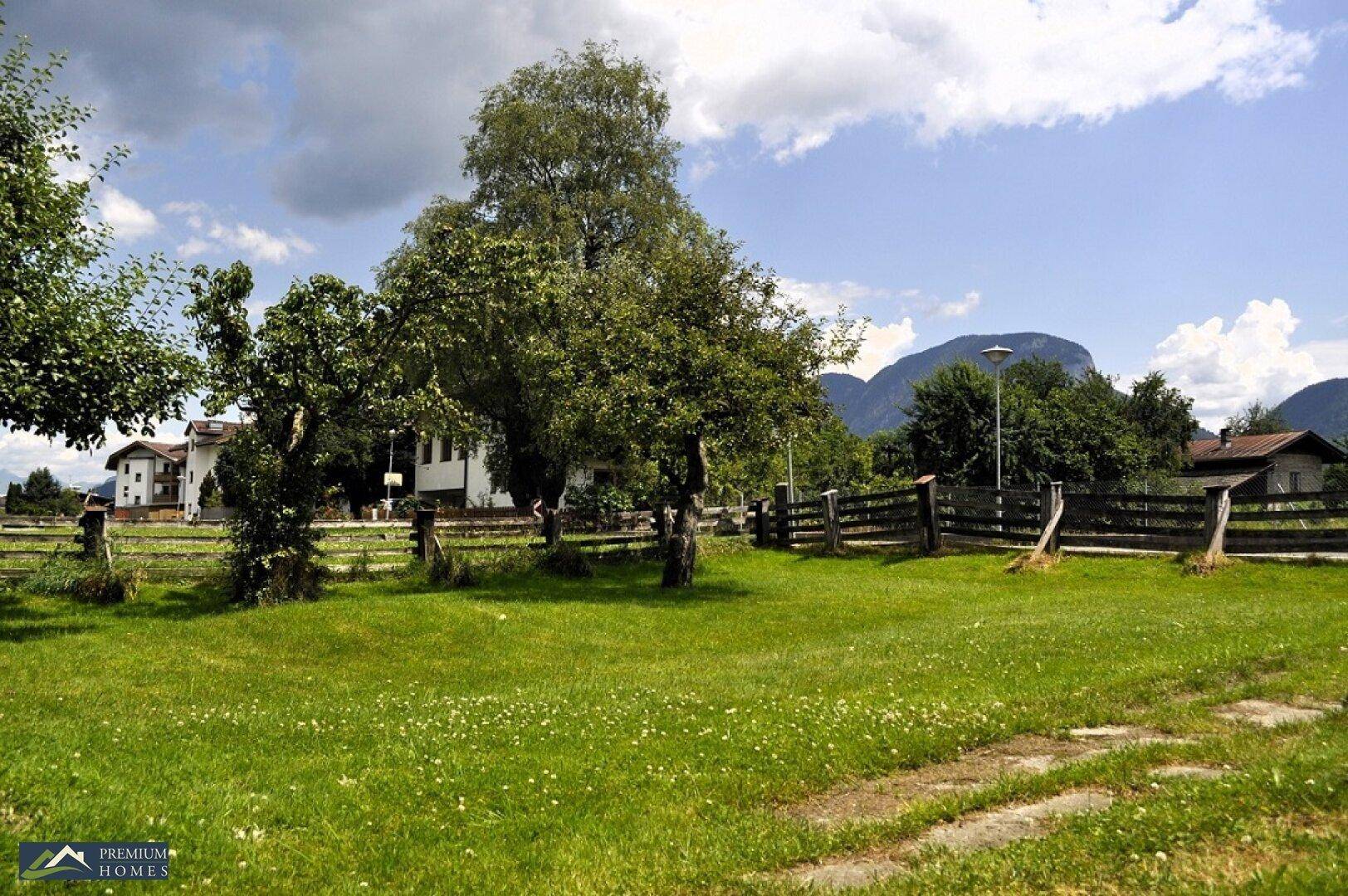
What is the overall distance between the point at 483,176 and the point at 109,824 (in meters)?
40.3

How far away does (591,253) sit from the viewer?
42.9 metres

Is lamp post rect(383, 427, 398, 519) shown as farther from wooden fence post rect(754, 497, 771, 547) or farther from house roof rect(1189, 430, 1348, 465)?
house roof rect(1189, 430, 1348, 465)

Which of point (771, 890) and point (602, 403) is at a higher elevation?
point (602, 403)

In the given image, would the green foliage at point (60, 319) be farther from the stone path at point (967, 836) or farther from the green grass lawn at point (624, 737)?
the stone path at point (967, 836)

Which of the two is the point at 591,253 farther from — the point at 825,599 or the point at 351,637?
the point at 351,637

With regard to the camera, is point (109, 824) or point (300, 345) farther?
point (300, 345)

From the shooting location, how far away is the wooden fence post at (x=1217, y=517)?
21.0m

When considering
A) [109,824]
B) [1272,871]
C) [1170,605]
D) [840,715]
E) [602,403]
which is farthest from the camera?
[602,403]

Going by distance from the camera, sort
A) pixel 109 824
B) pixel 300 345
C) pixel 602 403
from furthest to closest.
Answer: pixel 602 403 < pixel 300 345 < pixel 109 824

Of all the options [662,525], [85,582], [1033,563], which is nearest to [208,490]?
[662,525]

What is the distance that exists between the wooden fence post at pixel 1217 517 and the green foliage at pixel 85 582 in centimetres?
2468

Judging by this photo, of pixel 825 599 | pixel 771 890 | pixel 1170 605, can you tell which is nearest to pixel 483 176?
pixel 825 599

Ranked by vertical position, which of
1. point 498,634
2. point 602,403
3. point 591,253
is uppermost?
point 591,253

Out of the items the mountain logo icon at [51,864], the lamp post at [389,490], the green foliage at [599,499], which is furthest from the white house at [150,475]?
the mountain logo icon at [51,864]
